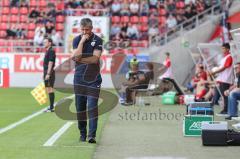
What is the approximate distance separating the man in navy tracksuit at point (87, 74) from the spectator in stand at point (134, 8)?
90.0 ft

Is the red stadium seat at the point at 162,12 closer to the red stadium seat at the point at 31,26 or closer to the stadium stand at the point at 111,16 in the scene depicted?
the stadium stand at the point at 111,16

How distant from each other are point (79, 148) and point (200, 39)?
26008 mm

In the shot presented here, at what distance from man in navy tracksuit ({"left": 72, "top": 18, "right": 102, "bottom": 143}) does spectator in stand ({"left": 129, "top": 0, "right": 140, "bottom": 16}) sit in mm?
27426

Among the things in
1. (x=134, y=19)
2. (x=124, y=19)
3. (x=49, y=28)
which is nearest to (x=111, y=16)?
(x=124, y=19)

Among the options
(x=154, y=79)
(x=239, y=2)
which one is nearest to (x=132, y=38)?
(x=239, y=2)

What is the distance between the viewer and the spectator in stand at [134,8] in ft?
129

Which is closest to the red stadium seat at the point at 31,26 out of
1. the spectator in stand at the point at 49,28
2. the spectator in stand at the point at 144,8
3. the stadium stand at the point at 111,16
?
the stadium stand at the point at 111,16

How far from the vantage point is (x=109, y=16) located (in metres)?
38.4

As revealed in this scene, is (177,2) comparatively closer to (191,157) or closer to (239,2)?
(239,2)

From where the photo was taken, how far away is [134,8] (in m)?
39.3

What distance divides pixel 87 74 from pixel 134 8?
1090 inches

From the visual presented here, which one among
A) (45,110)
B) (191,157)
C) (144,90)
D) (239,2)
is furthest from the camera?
(239,2)

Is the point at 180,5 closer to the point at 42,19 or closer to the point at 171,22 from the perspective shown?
A: the point at 171,22

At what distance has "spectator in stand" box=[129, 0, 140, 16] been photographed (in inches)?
1544
